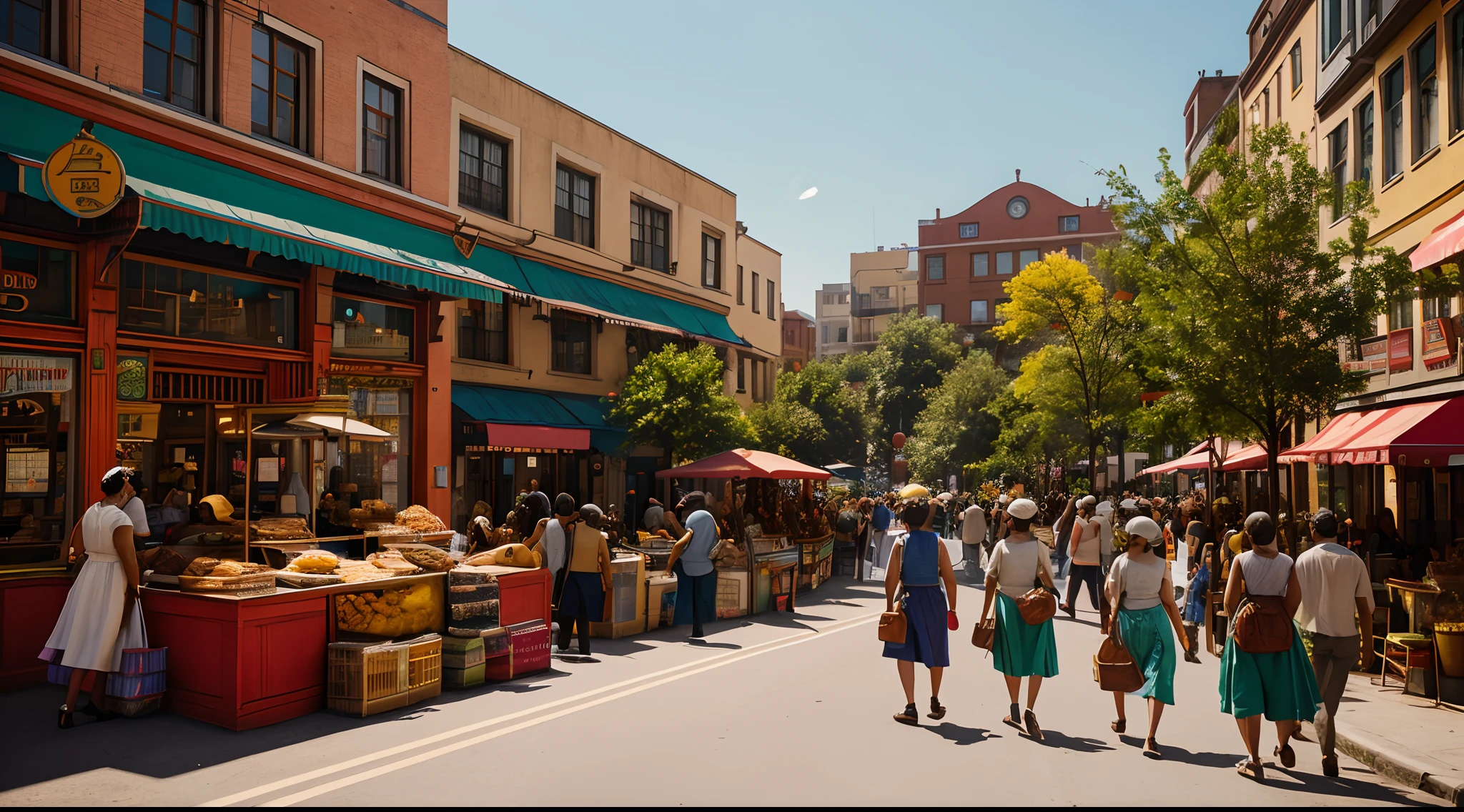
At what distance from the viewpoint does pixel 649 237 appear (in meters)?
30.7

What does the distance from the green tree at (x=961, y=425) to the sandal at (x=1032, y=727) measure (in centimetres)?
4486

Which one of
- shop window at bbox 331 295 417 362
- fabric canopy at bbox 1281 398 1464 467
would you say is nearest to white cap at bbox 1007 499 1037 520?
fabric canopy at bbox 1281 398 1464 467

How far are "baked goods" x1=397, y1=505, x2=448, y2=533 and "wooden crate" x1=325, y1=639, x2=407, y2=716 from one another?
20.6ft

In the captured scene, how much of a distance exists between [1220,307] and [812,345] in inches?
2944

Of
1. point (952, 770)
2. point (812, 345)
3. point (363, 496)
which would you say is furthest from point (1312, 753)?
point (812, 345)

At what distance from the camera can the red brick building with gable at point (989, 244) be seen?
7819 centimetres

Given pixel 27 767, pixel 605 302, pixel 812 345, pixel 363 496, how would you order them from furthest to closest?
1. pixel 812 345
2. pixel 605 302
3. pixel 363 496
4. pixel 27 767

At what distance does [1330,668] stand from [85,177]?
1211 centimetres

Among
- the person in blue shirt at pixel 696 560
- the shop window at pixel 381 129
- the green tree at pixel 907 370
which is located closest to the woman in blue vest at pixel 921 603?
the person in blue shirt at pixel 696 560

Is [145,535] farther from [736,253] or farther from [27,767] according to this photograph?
[736,253]

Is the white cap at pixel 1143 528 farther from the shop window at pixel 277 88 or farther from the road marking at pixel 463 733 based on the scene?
the shop window at pixel 277 88

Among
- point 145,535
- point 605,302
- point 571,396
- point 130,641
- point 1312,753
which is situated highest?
point 605,302

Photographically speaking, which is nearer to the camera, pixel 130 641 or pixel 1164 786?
pixel 1164 786

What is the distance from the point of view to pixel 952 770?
701cm
